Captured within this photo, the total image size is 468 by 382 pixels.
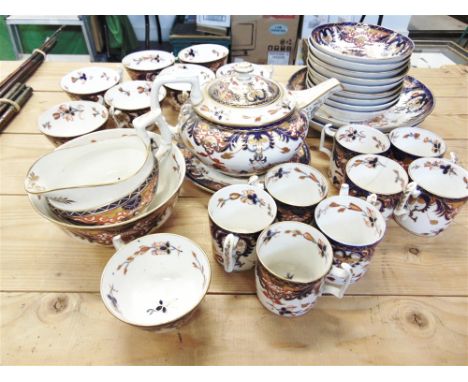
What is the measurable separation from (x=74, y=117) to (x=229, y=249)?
20.4 inches

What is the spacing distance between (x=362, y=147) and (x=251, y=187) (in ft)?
0.93

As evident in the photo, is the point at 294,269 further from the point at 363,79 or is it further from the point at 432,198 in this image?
the point at 363,79

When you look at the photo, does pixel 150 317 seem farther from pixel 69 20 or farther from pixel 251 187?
pixel 69 20

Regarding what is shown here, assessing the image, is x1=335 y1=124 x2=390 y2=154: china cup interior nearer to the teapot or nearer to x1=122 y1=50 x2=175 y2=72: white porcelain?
the teapot

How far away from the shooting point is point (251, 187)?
1.87ft

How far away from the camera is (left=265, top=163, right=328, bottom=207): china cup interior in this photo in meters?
0.61

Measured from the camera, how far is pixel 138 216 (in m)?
0.51

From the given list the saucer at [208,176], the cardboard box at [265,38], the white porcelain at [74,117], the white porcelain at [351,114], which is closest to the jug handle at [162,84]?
the saucer at [208,176]

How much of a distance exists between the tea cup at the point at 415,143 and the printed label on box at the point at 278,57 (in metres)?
1.08

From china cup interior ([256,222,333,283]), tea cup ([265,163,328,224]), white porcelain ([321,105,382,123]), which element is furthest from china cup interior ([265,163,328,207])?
white porcelain ([321,105,382,123])

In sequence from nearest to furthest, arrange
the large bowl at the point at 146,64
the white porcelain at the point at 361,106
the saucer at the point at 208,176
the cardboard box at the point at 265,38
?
the saucer at the point at 208,176 → the white porcelain at the point at 361,106 → the large bowl at the point at 146,64 → the cardboard box at the point at 265,38

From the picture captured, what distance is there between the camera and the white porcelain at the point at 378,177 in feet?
1.87

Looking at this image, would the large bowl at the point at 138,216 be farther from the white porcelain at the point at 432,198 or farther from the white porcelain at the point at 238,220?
the white porcelain at the point at 432,198

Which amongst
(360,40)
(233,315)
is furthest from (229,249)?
(360,40)
